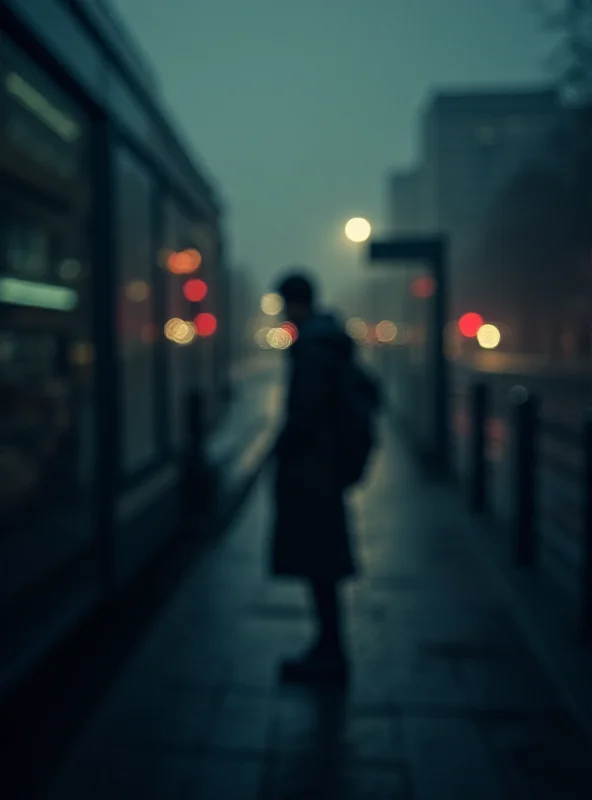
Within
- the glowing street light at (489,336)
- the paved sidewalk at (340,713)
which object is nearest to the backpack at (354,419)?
the paved sidewalk at (340,713)

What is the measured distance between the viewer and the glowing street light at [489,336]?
3125 inches

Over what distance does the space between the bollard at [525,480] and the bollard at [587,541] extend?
1591 millimetres

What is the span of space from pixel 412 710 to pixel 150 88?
194 inches

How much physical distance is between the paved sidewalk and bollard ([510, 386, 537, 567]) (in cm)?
41

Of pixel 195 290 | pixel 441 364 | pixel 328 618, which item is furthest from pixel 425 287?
pixel 328 618

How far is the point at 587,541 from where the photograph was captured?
4734 mm

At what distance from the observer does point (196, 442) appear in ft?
27.9

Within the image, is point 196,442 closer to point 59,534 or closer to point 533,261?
point 59,534

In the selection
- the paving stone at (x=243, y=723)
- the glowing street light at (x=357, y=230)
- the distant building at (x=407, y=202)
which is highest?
the distant building at (x=407, y=202)

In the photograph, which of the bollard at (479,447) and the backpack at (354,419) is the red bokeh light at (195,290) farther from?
the backpack at (354,419)

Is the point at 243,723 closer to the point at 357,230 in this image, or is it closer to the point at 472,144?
the point at 357,230

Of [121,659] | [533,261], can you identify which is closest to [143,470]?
[121,659]

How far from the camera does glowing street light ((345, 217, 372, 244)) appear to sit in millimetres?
15359

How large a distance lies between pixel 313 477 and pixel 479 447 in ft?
16.0
